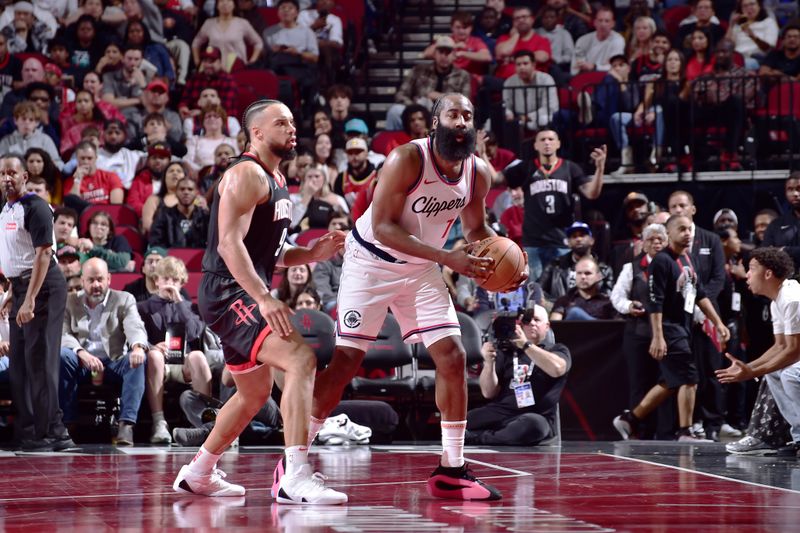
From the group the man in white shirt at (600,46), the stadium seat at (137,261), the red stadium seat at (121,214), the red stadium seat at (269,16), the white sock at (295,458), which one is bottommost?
the white sock at (295,458)

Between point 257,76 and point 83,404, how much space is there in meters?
5.68

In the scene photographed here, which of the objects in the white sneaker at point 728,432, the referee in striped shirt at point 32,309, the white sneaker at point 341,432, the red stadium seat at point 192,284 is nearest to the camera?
the referee in striped shirt at point 32,309

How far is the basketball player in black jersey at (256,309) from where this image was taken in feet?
15.7

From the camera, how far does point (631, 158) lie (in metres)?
12.4

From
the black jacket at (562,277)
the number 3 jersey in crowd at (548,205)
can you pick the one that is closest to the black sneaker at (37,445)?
the black jacket at (562,277)

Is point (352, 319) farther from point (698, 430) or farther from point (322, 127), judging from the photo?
point (322, 127)

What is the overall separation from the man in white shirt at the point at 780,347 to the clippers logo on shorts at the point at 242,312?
358 centimetres

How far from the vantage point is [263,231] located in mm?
5090

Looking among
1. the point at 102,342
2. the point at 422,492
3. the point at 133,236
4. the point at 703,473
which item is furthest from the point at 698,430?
the point at 133,236

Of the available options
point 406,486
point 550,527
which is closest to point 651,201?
point 406,486

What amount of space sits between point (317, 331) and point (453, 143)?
12.9 feet

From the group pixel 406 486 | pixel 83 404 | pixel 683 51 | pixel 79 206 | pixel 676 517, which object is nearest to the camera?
A: pixel 676 517

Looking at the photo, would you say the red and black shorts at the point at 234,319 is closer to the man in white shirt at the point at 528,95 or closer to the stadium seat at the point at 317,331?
the stadium seat at the point at 317,331

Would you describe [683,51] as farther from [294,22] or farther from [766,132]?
[294,22]
